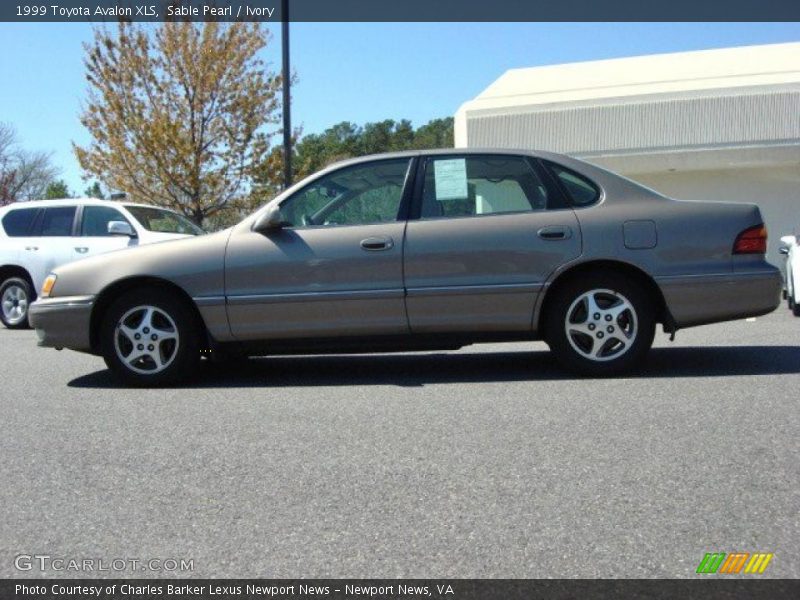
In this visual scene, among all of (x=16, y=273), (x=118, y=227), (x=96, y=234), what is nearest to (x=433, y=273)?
(x=118, y=227)

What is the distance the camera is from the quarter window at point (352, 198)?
7328 mm

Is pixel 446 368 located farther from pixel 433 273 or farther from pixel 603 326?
pixel 603 326

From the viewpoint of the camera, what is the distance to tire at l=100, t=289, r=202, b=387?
7.25 metres

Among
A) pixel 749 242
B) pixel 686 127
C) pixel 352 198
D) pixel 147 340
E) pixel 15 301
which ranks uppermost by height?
pixel 686 127

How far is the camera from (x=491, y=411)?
19.2ft

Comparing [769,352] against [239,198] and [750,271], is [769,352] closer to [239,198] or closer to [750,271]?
[750,271]

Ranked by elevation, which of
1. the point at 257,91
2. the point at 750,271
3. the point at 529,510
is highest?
the point at 257,91

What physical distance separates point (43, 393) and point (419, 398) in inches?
105

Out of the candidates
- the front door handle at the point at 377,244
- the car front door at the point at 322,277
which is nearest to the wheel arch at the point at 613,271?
the car front door at the point at 322,277

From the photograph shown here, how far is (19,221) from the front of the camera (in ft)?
47.0

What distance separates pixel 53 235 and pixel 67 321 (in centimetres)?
713

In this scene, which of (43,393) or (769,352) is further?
(769,352)

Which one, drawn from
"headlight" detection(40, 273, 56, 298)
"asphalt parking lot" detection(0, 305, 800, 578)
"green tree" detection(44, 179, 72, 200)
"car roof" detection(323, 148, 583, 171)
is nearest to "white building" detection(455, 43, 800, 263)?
"car roof" detection(323, 148, 583, 171)

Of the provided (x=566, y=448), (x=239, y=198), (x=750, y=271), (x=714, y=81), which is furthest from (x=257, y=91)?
(x=566, y=448)
